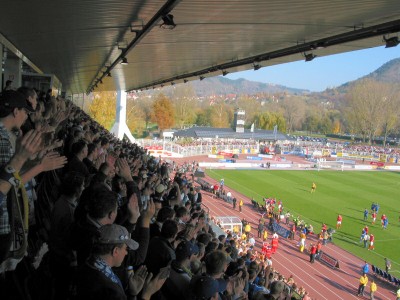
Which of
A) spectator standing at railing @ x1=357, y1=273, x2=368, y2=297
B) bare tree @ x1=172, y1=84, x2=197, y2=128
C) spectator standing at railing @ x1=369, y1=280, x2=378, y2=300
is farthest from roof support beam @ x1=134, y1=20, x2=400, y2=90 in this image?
bare tree @ x1=172, y1=84, x2=197, y2=128

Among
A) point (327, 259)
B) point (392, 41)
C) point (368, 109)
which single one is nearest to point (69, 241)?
point (392, 41)

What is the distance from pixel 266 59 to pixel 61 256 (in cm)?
762

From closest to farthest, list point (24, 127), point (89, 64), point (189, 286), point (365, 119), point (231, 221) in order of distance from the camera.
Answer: point (189, 286) → point (24, 127) → point (89, 64) → point (231, 221) → point (365, 119)

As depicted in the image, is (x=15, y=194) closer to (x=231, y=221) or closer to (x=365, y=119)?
(x=231, y=221)

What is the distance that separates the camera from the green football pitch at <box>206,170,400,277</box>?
20.2 meters

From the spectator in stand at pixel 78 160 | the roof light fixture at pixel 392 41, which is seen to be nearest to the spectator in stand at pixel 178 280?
the spectator in stand at pixel 78 160

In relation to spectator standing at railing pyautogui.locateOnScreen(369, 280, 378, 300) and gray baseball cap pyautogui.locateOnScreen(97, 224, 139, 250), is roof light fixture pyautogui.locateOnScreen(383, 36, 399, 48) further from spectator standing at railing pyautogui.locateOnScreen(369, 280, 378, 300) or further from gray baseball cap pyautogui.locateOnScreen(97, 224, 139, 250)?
spectator standing at railing pyautogui.locateOnScreen(369, 280, 378, 300)

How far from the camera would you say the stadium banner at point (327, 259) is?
16906mm

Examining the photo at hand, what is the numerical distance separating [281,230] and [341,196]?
42.3 ft

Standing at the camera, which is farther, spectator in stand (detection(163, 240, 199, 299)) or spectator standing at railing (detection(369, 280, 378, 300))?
spectator standing at railing (detection(369, 280, 378, 300))

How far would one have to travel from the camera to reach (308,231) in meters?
20.5

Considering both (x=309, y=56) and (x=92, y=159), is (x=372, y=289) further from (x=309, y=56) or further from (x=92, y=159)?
(x=92, y=159)

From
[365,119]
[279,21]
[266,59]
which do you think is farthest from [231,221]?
[365,119]

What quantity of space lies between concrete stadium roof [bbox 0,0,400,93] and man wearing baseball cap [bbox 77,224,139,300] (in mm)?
3535
